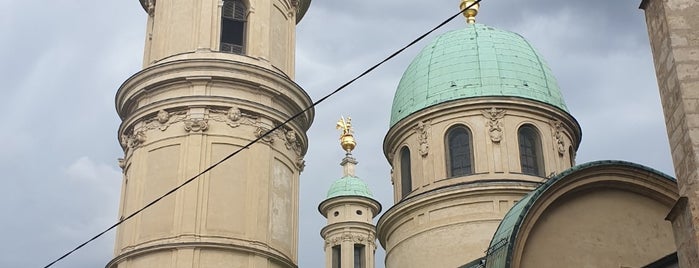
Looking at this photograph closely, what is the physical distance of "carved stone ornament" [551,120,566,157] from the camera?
88.0ft

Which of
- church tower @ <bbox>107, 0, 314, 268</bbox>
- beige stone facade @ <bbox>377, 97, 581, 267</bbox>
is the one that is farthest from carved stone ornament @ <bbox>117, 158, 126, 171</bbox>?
beige stone facade @ <bbox>377, 97, 581, 267</bbox>

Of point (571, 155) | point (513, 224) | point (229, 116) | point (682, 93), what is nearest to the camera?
point (682, 93)

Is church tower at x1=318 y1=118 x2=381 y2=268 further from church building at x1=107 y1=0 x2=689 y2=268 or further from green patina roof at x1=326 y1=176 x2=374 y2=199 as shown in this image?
church building at x1=107 y1=0 x2=689 y2=268

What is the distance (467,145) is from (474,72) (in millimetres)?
2491

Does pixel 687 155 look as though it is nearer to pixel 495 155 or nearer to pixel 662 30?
pixel 662 30

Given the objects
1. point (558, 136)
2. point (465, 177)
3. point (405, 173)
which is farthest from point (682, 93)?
point (405, 173)

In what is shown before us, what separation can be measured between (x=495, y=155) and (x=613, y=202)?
8.03 metres

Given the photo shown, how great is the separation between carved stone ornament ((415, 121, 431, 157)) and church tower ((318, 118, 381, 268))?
2098cm

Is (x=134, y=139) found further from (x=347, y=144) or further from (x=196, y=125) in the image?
(x=347, y=144)

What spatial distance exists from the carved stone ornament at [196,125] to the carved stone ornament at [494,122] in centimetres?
840

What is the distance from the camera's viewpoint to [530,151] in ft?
88.2

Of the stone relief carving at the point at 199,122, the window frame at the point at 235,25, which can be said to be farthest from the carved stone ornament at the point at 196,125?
the window frame at the point at 235,25

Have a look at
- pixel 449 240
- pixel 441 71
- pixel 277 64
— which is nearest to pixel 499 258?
pixel 449 240

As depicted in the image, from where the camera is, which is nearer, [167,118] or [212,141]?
[212,141]
